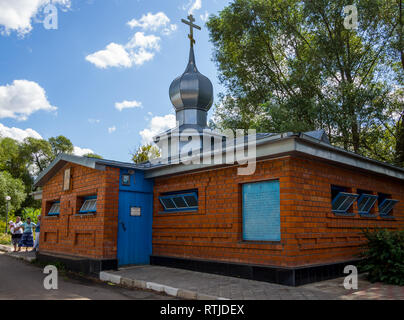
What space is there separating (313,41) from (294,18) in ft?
6.63

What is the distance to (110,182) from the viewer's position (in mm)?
9625

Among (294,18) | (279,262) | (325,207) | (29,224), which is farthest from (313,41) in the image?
(29,224)

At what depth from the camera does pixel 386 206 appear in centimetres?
1077

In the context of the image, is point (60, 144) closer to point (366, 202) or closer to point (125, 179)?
point (125, 179)

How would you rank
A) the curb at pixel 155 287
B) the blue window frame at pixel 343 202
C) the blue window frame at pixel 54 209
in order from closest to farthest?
the curb at pixel 155 287
the blue window frame at pixel 343 202
the blue window frame at pixel 54 209

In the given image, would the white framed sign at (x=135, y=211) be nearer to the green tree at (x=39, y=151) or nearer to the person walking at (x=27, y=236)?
the person walking at (x=27, y=236)

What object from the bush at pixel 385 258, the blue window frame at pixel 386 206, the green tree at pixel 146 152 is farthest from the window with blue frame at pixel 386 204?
the green tree at pixel 146 152

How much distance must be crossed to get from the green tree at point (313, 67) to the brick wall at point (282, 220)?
7840 millimetres

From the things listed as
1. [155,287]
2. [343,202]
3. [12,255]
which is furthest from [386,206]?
[12,255]

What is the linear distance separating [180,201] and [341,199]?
14.1 ft

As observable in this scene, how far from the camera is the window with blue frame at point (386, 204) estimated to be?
10.6 meters

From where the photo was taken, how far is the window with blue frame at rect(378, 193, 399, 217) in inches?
416

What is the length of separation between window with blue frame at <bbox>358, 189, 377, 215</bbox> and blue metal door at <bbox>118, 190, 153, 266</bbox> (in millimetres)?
6019
